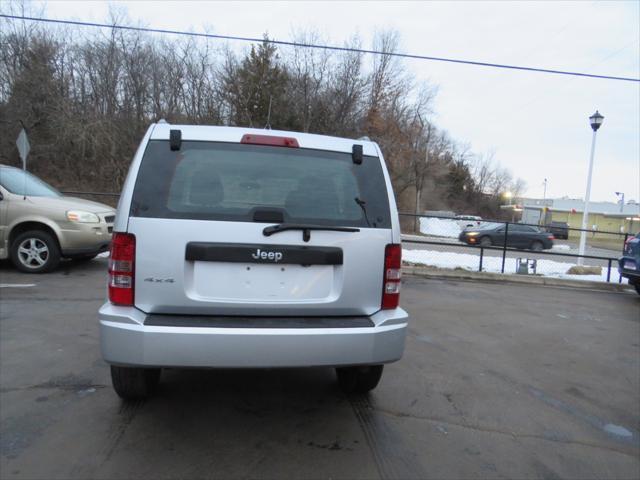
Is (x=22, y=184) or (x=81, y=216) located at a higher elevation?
(x=22, y=184)

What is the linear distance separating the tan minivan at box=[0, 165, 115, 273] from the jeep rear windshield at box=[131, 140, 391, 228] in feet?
20.0

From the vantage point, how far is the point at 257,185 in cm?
283

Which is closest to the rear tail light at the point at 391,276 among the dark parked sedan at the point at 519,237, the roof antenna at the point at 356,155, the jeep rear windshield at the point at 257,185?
the jeep rear windshield at the point at 257,185

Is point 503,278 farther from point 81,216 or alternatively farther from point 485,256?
point 81,216

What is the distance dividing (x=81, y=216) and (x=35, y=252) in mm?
1011

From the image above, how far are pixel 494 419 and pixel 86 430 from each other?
116 inches

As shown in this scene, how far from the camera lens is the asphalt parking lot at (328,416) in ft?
8.83

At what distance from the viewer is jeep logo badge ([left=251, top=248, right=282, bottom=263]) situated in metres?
2.67

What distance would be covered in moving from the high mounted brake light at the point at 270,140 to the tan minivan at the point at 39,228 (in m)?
6.29

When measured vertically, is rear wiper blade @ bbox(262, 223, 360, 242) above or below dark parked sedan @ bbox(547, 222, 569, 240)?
above

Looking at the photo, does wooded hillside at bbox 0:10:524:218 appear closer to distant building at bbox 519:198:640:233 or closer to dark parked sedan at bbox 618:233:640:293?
dark parked sedan at bbox 618:233:640:293

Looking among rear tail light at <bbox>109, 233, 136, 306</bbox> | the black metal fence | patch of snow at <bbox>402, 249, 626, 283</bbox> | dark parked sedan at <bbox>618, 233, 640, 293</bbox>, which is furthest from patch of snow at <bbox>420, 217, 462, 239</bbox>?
rear tail light at <bbox>109, 233, 136, 306</bbox>

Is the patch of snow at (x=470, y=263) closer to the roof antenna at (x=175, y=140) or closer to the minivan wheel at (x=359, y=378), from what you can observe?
the minivan wheel at (x=359, y=378)

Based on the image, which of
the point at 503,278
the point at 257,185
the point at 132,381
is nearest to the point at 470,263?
the point at 503,278
